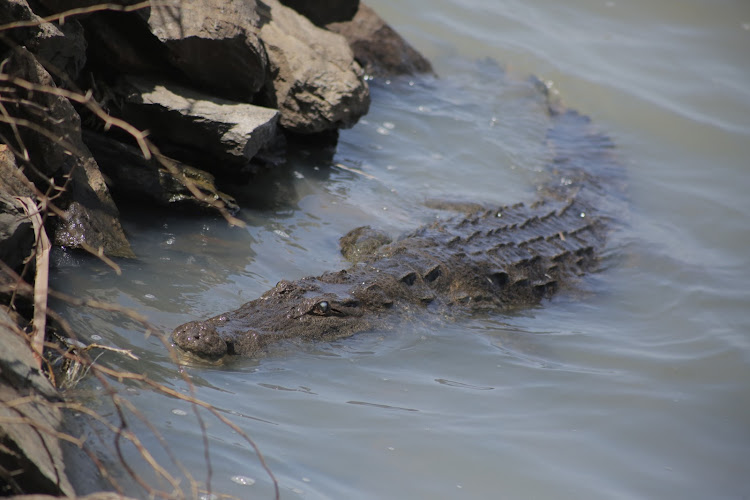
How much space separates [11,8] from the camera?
3.87 meters

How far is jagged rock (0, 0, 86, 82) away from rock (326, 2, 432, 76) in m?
4.87

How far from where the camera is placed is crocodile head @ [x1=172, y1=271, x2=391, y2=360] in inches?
145

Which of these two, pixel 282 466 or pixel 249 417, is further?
pixel 249 417

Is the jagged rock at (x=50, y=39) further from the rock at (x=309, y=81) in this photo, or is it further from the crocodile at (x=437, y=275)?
the rock at (x=309, y=81)

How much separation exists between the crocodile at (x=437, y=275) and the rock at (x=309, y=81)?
1313 mm

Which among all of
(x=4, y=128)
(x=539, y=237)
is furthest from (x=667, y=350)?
(x=4, y=128)

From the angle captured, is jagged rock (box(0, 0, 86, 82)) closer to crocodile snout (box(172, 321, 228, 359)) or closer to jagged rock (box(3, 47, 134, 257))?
jagged rock (box(3, 47, 134, 257))

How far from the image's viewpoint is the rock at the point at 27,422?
2.17m

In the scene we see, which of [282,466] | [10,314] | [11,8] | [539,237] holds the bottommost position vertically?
[282,466]

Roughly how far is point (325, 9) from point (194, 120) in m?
3.10

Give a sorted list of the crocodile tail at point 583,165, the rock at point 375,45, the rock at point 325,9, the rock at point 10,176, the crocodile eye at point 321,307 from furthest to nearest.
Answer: the rock at point 375,45
the crocodile tail at point 583,165
the rock at point 325,9
the crocodile eye at point 321,307
the rock at point 10,176

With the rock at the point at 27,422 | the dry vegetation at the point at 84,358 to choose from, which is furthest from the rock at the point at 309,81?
Result: the rock at the point at 27,422

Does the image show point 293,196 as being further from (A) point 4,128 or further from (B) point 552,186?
(B) point 552,186

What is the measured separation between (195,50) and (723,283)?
5.40m
